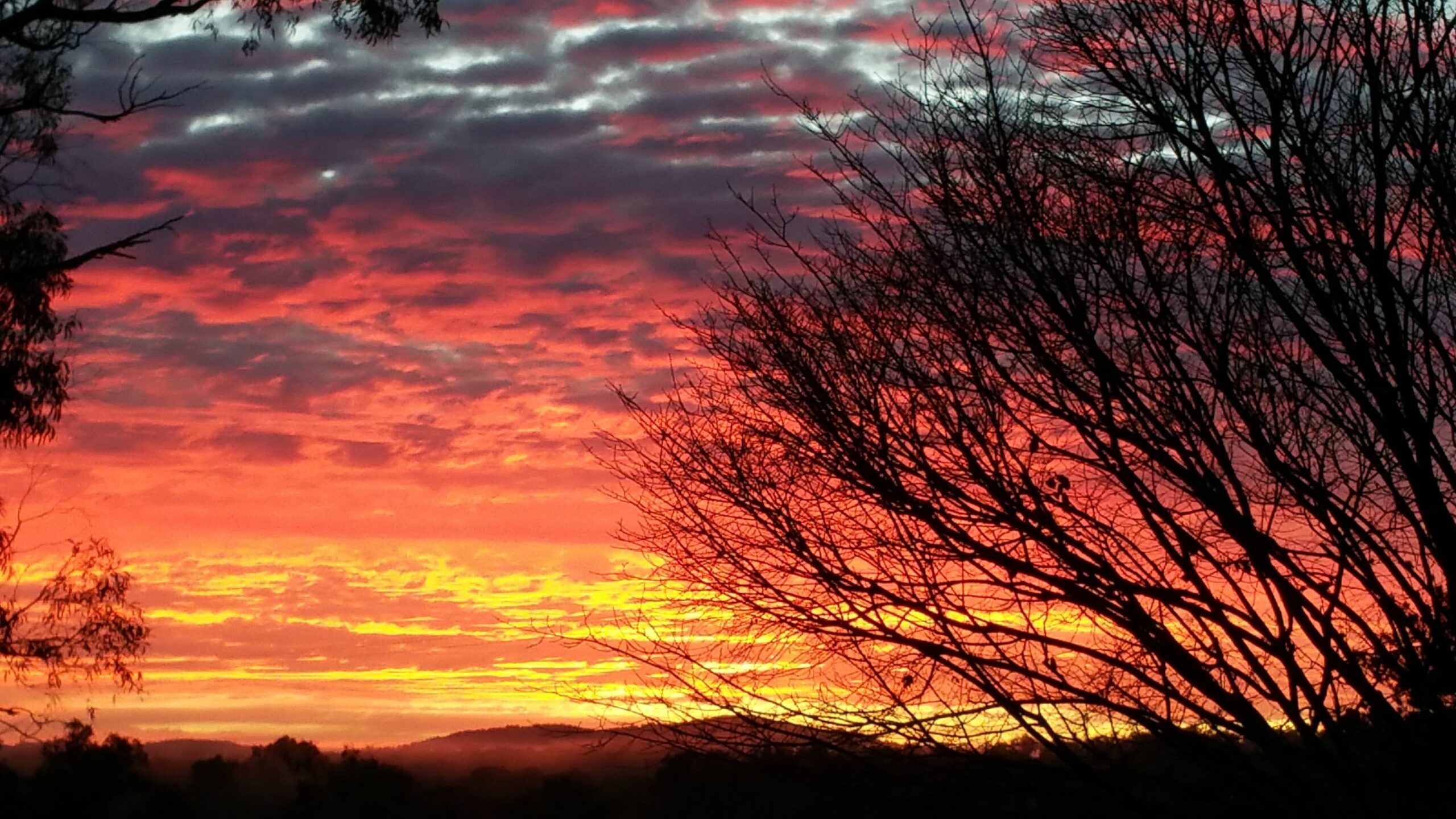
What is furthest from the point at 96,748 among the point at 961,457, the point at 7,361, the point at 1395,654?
the point at 1395,654

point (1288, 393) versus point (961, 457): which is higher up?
point (1288, 393)

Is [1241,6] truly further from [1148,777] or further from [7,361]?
[7,361]

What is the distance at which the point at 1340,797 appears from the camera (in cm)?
829

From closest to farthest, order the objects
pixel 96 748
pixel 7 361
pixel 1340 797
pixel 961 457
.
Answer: pixel 1340 797 → pixel 961 457 → pixel 7 361 → pixel 96 748

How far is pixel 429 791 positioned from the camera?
952 inches

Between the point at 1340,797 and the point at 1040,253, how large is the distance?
3.50 metres

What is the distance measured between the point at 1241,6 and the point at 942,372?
9.24 ft

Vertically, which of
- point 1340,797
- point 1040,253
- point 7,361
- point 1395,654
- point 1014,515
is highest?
point 7,361

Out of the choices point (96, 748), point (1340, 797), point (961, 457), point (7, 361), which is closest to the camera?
point (1340, 797)

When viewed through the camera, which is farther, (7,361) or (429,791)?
(429,791)

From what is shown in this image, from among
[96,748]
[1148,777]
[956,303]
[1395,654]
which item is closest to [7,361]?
[96,748]

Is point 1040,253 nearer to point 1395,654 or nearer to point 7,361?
point 1395,654

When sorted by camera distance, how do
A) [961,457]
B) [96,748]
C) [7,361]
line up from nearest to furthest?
1. [961,457]
2. [7,361]
3. [96,748]

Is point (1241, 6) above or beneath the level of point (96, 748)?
above
